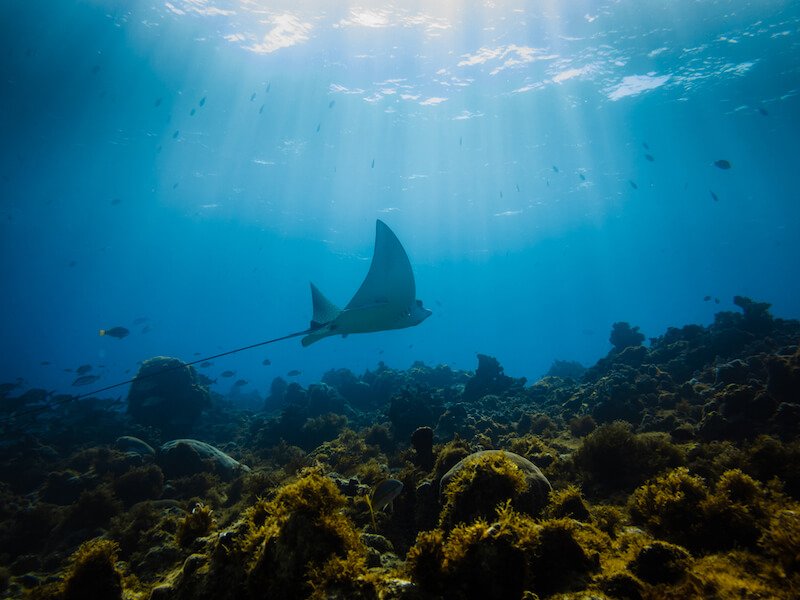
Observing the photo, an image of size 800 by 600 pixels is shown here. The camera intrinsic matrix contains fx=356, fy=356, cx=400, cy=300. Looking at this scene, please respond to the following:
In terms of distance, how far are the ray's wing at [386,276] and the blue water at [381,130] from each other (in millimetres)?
18321

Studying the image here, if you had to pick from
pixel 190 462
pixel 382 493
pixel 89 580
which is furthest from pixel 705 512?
pixel 190 462

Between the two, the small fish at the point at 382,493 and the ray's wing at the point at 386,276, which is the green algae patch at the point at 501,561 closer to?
the small fish at the point at 382,493

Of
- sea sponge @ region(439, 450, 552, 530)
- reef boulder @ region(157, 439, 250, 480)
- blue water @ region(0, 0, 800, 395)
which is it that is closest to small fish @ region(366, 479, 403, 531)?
sea sponge @ region(439, 450, 552, 530)

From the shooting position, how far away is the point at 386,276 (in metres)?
9.12

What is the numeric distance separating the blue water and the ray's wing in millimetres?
18321

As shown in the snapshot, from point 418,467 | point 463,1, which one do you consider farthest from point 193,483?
point 463,1

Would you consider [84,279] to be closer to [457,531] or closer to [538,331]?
[457,531]

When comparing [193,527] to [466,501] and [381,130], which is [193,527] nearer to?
[466,501]

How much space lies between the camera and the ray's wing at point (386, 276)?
902cm

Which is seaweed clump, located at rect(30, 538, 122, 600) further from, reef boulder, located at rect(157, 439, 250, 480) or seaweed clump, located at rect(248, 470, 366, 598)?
reef boulder, located at rect(157, 439, 250, 480)

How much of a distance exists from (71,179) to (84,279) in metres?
57.3

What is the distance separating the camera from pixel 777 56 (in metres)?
22.6

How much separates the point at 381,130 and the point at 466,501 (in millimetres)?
34944

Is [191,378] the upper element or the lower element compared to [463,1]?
lower
